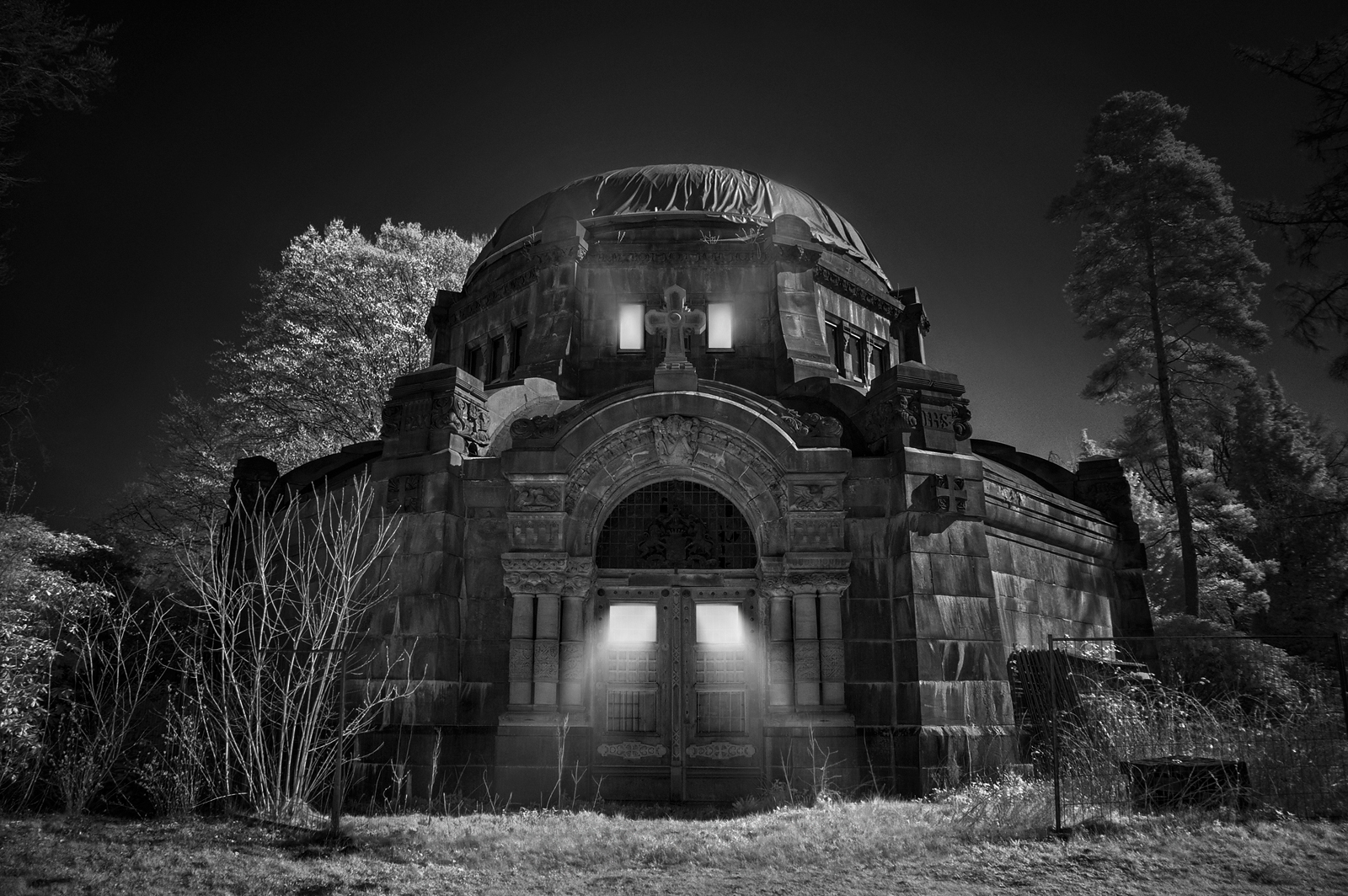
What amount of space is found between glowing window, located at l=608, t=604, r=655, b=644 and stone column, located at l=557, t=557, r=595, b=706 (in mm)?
591

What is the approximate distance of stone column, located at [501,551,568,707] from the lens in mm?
13586

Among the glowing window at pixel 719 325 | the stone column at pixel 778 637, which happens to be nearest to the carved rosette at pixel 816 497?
the stone column at pixel 778 637

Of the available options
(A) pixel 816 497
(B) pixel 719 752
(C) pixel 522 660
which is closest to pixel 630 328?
(A) pixel 816 497

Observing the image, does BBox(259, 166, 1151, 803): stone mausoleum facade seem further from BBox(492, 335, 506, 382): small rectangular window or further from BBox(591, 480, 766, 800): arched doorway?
BBox(492, 335, 506, 382): small rectangular window

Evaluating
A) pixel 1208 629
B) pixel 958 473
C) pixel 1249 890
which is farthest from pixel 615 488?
pixel 1208 629

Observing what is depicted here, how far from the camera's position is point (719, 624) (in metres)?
14.5

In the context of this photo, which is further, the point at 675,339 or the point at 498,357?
the point at 498,357

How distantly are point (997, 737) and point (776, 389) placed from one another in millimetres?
8630

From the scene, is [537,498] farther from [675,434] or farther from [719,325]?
[719,325]

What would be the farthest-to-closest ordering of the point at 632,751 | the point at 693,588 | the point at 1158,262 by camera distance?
A: the point at 1158,262 < the point at 693,588 < the point at 632,751

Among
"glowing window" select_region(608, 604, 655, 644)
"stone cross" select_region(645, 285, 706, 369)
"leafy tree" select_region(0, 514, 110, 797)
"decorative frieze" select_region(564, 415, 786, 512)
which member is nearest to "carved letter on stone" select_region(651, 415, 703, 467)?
"decorative frieze" select_region(564, 415, 786, 512)

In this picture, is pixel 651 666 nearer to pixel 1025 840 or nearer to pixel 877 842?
pixel 877 842

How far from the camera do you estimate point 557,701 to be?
13.5 m

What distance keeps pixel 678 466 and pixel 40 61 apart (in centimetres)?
1103
